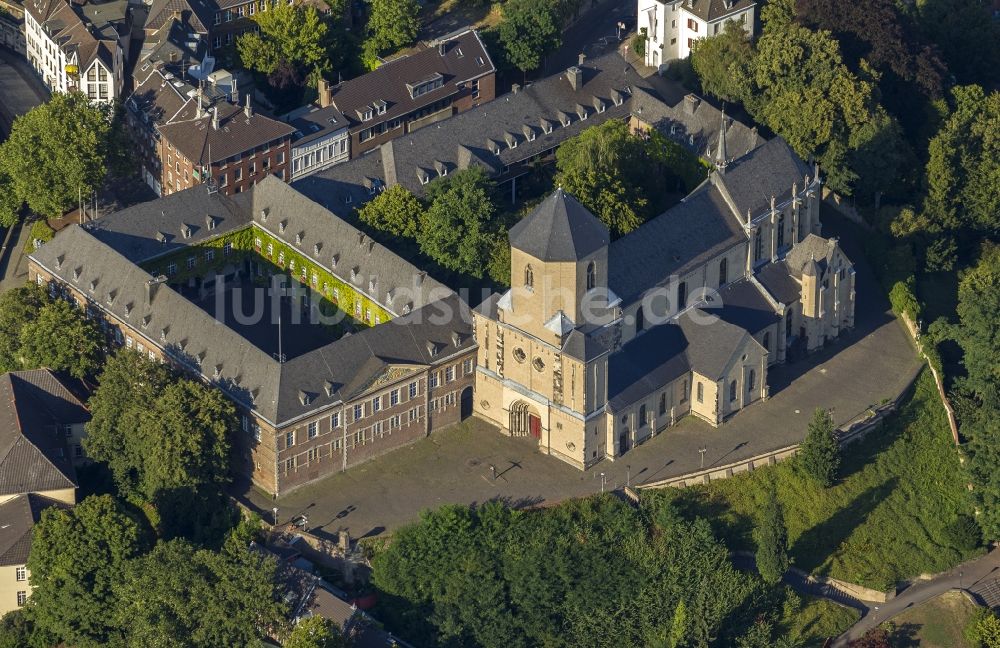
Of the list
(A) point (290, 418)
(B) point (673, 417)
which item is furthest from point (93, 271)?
(B) point (673, 417)

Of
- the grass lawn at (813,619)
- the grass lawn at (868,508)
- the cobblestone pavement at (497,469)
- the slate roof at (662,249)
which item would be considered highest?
the slate roof at (662,249)

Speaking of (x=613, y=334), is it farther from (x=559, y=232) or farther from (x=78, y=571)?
(x=78, y=571)

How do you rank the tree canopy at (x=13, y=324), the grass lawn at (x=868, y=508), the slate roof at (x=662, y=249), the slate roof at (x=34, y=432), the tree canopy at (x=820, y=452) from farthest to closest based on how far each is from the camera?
the tree canopy at (x=13, y=324) < the slate roof at (x=662, y=249) < the tree canopy at (x=820, y=452) < the grass lawn at (x=868, y=508) < the slate roof at (x=34, y=432)

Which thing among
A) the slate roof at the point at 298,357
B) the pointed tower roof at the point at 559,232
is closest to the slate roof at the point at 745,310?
the pointed tower roof at the point at 559,232

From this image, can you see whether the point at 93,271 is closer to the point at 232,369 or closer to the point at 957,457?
the point at 232,369

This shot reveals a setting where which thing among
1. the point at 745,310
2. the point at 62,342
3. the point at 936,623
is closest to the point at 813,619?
the point at 936,623

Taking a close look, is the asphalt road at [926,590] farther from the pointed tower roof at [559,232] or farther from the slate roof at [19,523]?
the slate roof at [19,523]

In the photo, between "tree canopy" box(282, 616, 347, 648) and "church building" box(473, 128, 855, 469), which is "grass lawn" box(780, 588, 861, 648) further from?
"tree canopy" box(282, 616, 347, 648)
